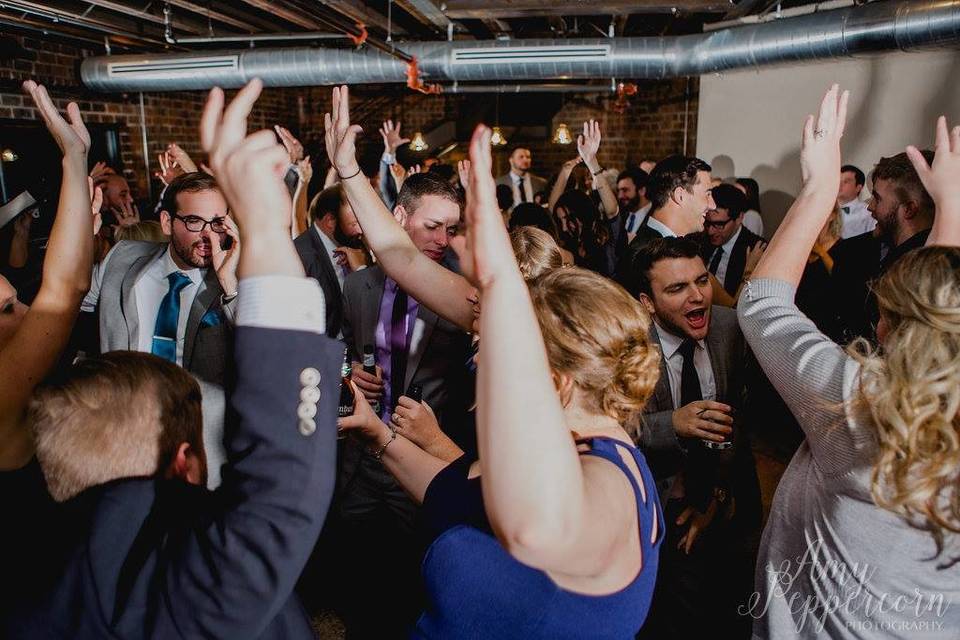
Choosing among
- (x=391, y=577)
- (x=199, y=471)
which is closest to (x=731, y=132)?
(x=391, y=577)

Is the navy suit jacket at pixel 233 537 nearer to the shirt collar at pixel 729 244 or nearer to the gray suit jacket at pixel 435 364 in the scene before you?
the gray suit jacket at pixel 435 364

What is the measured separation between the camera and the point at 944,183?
1.24 meters

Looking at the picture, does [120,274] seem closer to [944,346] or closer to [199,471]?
[199,471]

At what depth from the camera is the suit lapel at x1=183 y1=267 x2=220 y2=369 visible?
200 cm

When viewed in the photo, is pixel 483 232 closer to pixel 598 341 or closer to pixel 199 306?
pixel 598 341

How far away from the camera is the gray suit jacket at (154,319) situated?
194 centimetres

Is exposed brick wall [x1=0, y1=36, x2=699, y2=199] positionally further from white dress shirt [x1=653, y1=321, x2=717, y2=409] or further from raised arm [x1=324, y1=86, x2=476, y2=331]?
white dress shirt [x1=653, y1=321, x2=717, y2=409]

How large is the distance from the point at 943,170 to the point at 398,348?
1.49 meters

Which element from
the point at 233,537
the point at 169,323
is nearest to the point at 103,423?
the point at 233,537

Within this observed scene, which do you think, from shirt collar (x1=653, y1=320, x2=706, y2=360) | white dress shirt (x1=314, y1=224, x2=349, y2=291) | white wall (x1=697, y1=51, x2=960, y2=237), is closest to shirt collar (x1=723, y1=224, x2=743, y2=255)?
white wall (x1=697, y1=51, x2=960, y2=237)

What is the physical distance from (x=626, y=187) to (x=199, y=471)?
18.5ft

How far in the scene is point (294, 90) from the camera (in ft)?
29.0

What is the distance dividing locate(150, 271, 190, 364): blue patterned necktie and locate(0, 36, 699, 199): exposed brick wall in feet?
12.9

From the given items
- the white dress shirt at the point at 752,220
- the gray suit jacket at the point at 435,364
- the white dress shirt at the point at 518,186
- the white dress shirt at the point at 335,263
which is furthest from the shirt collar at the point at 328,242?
the white dress shirt at the point at 518,186
